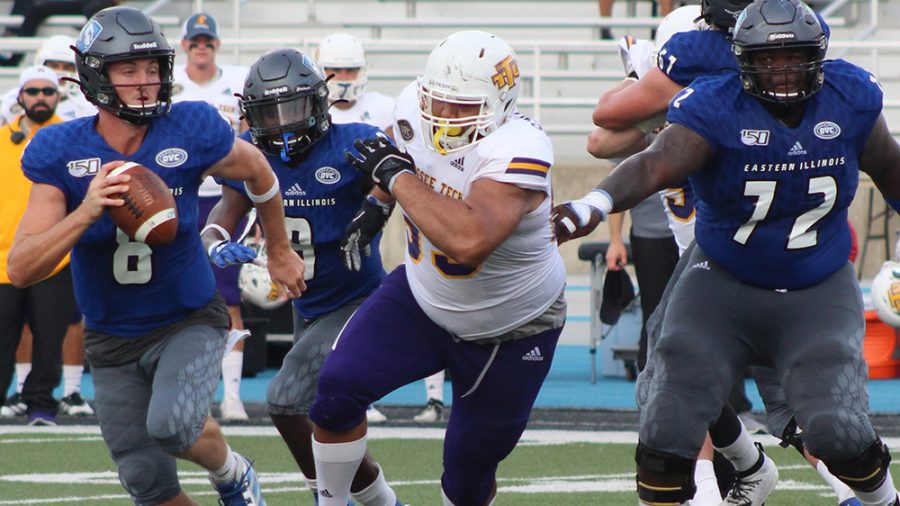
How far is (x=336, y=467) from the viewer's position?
4703mm

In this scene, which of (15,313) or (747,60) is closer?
(747,60)

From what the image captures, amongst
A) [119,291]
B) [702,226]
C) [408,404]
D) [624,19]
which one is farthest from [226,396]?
[624,19]

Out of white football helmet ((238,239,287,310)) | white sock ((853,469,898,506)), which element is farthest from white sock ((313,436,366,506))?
white football helmet ((238,239,287,310))

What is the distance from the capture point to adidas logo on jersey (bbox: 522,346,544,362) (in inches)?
183

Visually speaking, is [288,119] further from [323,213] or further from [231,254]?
[231,254]

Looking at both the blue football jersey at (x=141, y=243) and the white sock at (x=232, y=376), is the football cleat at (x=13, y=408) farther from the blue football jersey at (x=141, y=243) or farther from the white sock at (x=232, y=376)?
the blue football jersey at (x=141, y=243)

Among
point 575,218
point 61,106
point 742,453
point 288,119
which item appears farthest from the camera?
point 61,106

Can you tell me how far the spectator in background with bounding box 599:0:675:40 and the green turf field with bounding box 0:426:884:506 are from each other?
7165mm

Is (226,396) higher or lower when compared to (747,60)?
lower

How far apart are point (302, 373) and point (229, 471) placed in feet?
1.66

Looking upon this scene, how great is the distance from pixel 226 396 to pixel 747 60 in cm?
436

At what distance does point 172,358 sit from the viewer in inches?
180

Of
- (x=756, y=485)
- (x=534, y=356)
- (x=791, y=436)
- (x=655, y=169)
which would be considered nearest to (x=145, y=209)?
(x=534, y=356)

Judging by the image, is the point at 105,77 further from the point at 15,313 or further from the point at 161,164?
the point at 15,313
